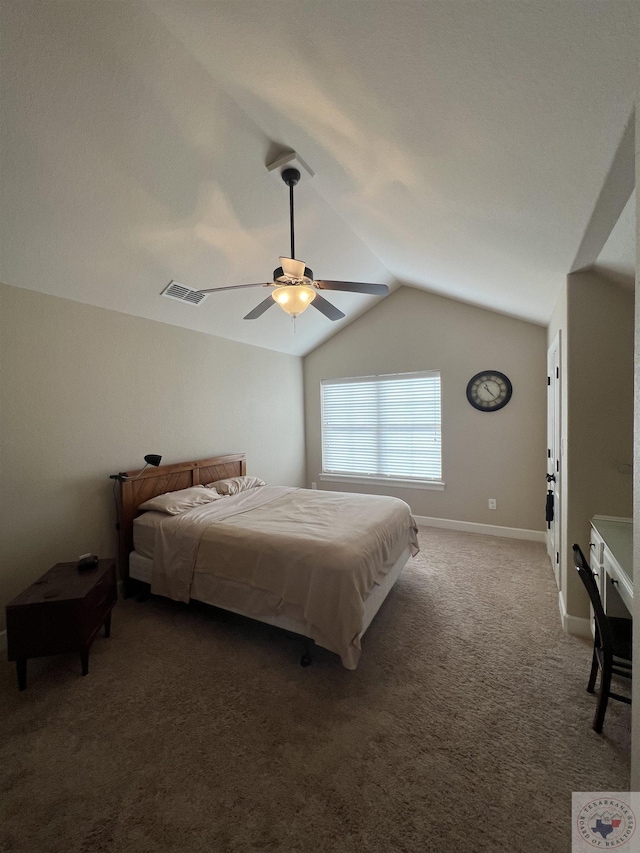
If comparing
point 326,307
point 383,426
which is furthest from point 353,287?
point 383,426

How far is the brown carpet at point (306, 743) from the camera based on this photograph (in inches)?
48.5

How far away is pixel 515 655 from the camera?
2.10 metres

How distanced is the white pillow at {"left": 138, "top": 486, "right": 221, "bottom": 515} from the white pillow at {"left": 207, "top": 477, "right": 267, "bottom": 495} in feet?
0.60

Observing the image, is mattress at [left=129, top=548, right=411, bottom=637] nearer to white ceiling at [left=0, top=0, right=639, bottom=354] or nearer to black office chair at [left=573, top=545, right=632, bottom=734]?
black office chair at [left=573, top=545, right=632, bottom=734]

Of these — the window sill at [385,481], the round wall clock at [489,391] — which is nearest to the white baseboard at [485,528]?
the window sill at [385,481]

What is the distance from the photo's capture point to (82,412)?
2732 mm

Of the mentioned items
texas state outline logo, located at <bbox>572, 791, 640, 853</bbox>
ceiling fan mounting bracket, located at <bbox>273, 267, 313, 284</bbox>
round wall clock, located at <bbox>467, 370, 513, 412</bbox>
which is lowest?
texas state outline logo, located at <bbox>572, 791, 640, 853</bbox>

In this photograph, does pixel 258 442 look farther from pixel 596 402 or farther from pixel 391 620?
pixel 596 402

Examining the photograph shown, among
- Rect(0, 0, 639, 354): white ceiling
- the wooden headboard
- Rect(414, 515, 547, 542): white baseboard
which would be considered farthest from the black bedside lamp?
Rect(414, 515, 547, 542): white baseboard

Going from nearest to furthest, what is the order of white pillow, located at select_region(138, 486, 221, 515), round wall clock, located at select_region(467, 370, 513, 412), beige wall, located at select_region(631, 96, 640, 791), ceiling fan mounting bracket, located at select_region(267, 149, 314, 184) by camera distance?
beige wall, located at select_region(631, 96, 640, 791) → ceiling fan mounting bracket, located at select_region(267, 149, 314, 184) → white pillow, located at select_region(138, 486, 221, 515) → round wall clock, located at select_region(467, 370, 513, 412)

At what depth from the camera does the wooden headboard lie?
112 inches

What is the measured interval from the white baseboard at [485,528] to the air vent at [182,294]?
376 cm

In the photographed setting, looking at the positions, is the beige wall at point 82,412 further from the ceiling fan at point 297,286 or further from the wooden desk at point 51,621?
the ceiling fan at point 297,286

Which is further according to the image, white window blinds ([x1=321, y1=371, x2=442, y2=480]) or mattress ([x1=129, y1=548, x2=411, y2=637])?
white window blinds ([x1=321, y1=371, x2=442, y2=480])
